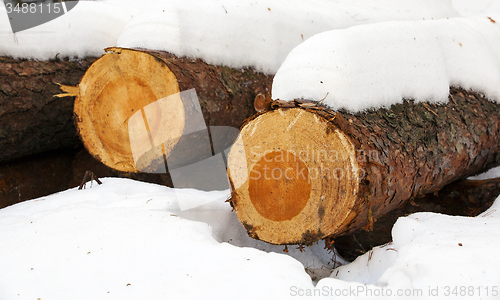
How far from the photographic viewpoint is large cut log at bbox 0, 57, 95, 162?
210cm

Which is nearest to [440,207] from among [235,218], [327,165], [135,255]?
[327,165]

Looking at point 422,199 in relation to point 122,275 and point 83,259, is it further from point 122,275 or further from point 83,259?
point 83,259

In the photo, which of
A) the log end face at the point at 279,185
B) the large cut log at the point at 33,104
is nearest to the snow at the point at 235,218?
the large cut log at the point at 33,104

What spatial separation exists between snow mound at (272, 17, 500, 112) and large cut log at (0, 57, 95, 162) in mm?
1598

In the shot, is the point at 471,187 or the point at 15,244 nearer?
the point at 15,244

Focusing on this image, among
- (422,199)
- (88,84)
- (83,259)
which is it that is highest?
(88,84)

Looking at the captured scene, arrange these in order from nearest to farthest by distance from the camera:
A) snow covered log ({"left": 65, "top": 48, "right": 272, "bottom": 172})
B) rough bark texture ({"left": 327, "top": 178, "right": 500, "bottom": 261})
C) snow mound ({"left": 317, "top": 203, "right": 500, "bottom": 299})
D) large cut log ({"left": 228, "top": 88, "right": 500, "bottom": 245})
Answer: snow mound ({"left": 317, "top": 203, "right": 500, "bottom": 299})
large cut log ({"left": 228, "top": 88, "right": 500, "bottom": 245})
snow covered log ({"left": 65, "top": 48, "right": 272, "bottom": 172})
rough bark texture ({"left": 327, "top": 178, "right": 500, "bottom": 261})

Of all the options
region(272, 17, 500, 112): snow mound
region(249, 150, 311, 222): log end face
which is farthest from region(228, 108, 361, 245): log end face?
region(272, 17, 500, 112): snow mound

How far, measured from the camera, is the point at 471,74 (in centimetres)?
Answer: 202

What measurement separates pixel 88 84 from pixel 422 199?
2.22 metres

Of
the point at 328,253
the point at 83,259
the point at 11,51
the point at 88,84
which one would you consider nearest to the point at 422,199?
the point at 328,253

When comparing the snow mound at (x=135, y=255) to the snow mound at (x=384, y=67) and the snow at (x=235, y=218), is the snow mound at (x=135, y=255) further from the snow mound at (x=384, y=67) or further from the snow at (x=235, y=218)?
the snow mound at (x=384, y=67)

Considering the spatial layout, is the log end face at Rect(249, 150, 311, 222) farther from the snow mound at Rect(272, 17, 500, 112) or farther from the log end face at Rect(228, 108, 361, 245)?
the snow mound at Rect(272, 17, 500, 112)

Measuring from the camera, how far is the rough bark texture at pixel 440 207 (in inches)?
76.8
